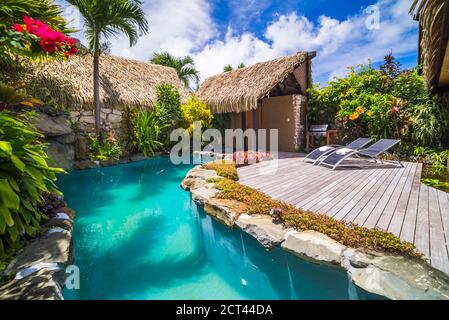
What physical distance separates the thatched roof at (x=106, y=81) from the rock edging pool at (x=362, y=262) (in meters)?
9.68

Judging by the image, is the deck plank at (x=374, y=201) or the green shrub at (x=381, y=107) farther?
the green shrub at (x=381, y=107)

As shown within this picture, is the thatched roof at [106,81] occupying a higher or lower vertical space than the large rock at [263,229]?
higher

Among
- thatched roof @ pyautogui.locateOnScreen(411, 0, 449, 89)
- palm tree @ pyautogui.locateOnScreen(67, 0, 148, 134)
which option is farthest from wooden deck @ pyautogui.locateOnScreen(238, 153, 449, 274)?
palm tree @ pyautogui.locateOnScreen(67, 0, 148, 134)

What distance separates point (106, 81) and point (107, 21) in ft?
10.3

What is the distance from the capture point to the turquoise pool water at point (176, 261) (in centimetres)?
275

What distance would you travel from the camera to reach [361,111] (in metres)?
9.21

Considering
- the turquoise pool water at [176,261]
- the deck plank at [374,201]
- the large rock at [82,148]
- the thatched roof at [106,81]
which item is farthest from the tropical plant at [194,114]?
the deck plank at [374,201]

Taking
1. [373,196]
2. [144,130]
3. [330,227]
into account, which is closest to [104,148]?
[144,130]

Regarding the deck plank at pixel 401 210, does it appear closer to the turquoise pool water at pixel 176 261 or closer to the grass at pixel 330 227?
the grass at pixel 330 227

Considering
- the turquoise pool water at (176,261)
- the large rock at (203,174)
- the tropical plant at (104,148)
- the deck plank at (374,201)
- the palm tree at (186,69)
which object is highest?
the palm tree at (186,69)

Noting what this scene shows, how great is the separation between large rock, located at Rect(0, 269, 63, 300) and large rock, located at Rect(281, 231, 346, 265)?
255 cm

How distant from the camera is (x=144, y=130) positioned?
36.3 ft

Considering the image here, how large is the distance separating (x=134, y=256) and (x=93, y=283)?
2.24 ft

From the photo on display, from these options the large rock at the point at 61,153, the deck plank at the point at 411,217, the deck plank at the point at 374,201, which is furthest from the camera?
the large rock at the point at 61,153
